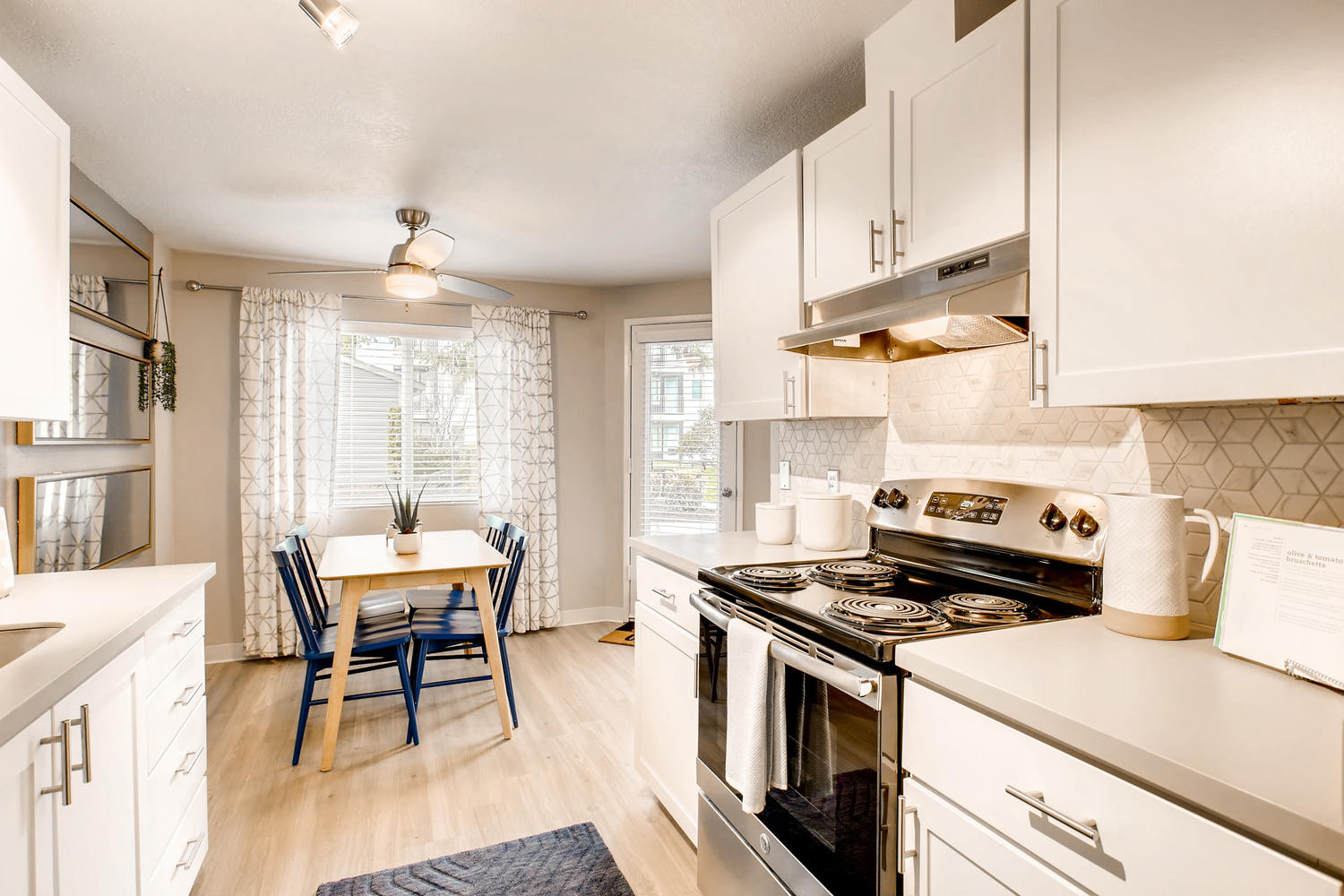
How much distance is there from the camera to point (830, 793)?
1399 mm

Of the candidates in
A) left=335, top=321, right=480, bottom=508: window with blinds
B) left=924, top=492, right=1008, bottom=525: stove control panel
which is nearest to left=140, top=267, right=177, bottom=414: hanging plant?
left=335, top=321, right=480, bottom=508: window with blinds

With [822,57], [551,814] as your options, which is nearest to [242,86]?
[822,57]

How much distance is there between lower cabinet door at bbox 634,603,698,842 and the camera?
2.12 metres

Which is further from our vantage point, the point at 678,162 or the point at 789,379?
the point at 678,162

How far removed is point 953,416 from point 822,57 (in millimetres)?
1120

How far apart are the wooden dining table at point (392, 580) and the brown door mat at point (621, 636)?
1.42 metres

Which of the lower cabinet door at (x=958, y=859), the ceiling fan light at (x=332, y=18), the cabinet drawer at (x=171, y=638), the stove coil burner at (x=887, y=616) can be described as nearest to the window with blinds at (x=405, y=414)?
the cabinet drawer at (x=171, y=638)

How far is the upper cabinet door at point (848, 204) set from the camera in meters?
1.79

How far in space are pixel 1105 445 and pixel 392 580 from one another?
102 inches

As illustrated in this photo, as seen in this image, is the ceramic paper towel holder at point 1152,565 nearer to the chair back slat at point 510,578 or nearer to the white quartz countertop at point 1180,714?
the white quartz countertop at point 1180,714

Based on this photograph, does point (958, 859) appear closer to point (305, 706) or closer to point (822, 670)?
point (822, 670)

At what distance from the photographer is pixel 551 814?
244 centimetres

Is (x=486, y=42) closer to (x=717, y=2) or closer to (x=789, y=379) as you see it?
(x=717, y=2)

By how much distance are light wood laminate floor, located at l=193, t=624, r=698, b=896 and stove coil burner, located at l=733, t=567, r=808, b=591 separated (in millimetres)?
985
